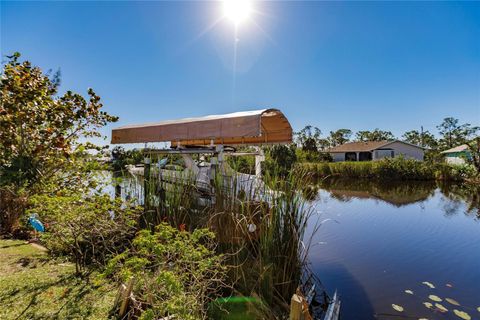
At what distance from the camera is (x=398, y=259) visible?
549 cm

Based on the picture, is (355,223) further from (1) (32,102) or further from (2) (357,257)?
(1) (32,102)

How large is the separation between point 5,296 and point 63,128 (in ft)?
13.7

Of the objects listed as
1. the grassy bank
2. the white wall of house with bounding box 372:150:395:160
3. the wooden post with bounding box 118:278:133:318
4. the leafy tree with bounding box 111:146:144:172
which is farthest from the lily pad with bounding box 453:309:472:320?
the white wall of house with bounding box 372:150:395:160

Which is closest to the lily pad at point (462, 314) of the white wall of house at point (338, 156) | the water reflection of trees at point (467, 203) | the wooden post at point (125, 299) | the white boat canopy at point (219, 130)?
the white boat canopy at point (219, 130)

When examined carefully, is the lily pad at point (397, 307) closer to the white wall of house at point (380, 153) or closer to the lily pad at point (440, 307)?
the lily pad at point (440, 307)

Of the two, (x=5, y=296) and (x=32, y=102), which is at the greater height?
(x=32, y=102)

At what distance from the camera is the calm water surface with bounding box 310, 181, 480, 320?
3.88 meters

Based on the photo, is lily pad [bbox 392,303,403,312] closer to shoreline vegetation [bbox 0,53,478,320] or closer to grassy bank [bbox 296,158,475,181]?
shoreline vegetation [bbox 0,53,478,320]

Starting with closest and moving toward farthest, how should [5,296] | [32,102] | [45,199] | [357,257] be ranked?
[5,296]
[45,199]
[32,102]
[357,257]

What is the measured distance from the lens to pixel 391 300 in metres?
3.93

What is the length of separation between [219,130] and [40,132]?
4.36 meters

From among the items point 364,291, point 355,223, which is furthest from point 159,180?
point 355,223

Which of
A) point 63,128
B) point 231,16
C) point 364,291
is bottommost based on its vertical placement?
point 364,291

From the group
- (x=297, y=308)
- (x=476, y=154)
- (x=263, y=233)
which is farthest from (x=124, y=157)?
(x=476, y=154)
